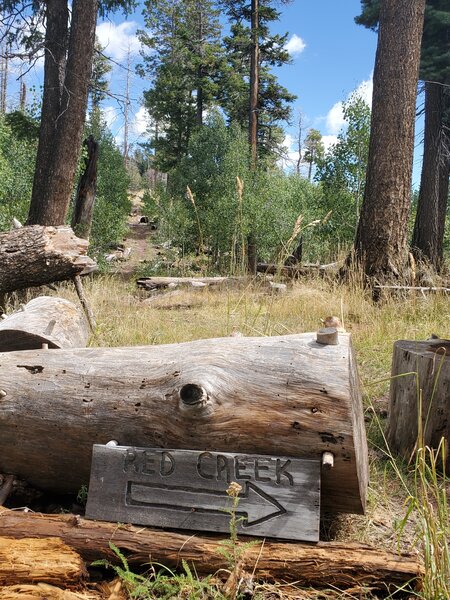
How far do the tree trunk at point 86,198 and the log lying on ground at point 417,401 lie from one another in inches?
393

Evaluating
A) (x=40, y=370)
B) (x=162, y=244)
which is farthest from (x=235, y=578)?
(x=162, y=244)

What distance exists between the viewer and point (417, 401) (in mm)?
3238

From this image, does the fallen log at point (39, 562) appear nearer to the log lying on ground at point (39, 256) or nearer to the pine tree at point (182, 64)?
the log lying on ground at point (39, 256)

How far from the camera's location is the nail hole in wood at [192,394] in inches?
92.6

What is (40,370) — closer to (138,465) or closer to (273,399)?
(138,465)

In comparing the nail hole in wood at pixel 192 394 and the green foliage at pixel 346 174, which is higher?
the green foliage at pixel 346 174

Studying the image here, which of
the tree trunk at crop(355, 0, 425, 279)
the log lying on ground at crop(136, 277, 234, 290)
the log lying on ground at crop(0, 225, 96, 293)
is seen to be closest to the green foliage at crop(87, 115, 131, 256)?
the log lying on ground at crop(136, 277, 234, 290)

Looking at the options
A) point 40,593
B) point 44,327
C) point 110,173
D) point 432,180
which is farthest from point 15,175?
point 40,593

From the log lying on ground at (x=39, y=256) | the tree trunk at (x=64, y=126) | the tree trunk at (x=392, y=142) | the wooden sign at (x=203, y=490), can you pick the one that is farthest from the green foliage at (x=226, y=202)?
the wooden sign at (x=203, y=490)

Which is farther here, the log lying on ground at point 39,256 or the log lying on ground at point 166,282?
the log lying on ground at point 166,282

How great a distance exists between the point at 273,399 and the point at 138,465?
0.67 metres

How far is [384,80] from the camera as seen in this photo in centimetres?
789

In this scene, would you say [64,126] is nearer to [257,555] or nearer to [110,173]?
[257,555]

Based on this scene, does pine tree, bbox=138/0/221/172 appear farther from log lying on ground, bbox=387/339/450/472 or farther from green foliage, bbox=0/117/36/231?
log lying on ground, bbox=387/339/450/472
